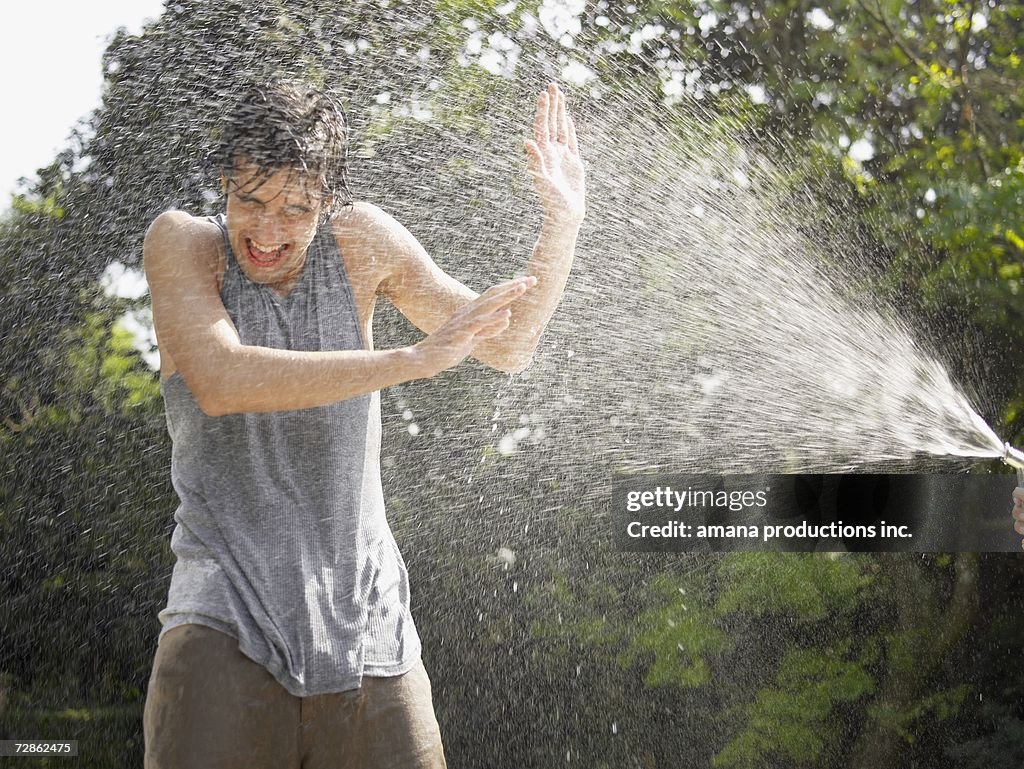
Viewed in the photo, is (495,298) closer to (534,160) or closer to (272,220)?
(272,220)

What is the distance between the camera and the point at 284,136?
4.99ft

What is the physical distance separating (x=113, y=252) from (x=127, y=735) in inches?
60.9

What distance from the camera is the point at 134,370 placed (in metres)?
3.58

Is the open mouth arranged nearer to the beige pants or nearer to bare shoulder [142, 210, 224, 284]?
bare shoulder [142, 210, 224, 284]

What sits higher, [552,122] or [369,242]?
[552,122]

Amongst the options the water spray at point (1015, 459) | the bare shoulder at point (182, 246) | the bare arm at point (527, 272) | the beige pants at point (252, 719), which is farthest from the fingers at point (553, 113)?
the water spray at point (1015, 459)

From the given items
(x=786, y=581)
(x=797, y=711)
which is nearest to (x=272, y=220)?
(x=786, y=581)

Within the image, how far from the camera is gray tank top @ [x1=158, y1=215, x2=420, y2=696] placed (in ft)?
4.80

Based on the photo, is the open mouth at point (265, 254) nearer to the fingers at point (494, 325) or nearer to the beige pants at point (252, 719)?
the fingers at point (494, 325)

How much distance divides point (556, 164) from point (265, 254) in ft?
1.75

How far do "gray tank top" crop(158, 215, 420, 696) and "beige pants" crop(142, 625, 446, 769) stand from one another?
0.07 feet

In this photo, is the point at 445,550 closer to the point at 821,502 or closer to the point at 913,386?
the point at 821,502

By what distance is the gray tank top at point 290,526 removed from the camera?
4.80 ft

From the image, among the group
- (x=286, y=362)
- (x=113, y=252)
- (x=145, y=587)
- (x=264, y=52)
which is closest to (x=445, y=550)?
(x=145, y=587)
